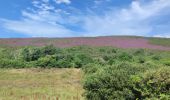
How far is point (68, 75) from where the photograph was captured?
24.3m

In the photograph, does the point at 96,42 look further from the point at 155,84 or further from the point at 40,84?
the point at 155,84

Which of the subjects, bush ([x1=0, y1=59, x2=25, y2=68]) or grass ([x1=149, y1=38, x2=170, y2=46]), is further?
grass ([x1=149, y1=38, x2=170, y2=46])

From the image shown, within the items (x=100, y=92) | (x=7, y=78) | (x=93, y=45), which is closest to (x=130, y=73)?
(x=100, y=92)

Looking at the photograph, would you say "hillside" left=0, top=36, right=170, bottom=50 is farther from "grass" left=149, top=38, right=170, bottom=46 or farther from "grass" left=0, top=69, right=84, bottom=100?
"grass" left=0, top=69, right=84, bottom=100

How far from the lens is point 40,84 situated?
777 inches

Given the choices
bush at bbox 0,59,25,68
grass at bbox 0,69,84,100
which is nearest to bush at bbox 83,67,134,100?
grass at bbox 0,69,84,100

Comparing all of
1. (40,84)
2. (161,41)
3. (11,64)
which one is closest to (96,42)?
(161,41)

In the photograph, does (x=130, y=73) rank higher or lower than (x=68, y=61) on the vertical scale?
higher

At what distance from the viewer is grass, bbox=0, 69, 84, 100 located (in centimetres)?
1508

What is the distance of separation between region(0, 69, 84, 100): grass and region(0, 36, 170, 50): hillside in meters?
15.9

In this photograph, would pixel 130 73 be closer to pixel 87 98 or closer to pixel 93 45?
pixel 87 98

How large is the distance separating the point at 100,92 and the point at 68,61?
757 inches

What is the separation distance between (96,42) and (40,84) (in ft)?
81.7

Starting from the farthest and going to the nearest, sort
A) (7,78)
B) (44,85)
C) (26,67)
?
(26,67), (7,78), (44,85)
